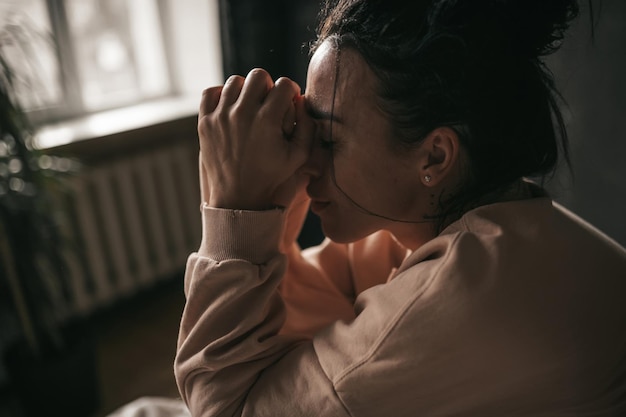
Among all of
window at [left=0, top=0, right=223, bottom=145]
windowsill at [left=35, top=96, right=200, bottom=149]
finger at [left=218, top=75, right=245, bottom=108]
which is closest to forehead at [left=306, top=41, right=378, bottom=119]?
finger at [left=218, top=75, right=245, bottom=108]

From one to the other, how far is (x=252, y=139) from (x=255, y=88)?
76mm

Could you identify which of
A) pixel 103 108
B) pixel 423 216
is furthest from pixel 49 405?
pixel 423 216

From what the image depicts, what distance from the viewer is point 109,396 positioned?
6.72 feet

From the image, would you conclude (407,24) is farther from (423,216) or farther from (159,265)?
(159,265)

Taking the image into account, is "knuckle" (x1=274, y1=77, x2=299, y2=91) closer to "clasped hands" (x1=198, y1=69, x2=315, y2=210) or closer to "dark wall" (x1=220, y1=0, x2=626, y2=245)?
"clasped hands" (x1=198, y1=69, x2=315, y2=210)

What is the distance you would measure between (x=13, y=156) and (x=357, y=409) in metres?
1.36

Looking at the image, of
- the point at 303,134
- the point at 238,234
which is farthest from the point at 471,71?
the point at 238,234

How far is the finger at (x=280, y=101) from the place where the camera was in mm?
788

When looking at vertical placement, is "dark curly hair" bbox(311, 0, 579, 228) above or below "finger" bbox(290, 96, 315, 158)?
above

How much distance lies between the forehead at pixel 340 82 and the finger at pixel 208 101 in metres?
0.15

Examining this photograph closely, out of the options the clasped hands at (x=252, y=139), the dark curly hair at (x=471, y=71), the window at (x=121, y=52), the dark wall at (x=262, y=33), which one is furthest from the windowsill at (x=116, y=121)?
the dark curly hair at (x=471, y=71)

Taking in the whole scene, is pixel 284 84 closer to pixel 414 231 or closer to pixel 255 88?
pixel 255 88

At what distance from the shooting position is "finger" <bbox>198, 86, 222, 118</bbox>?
0.83 meters

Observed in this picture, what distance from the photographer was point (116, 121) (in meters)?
2.50
